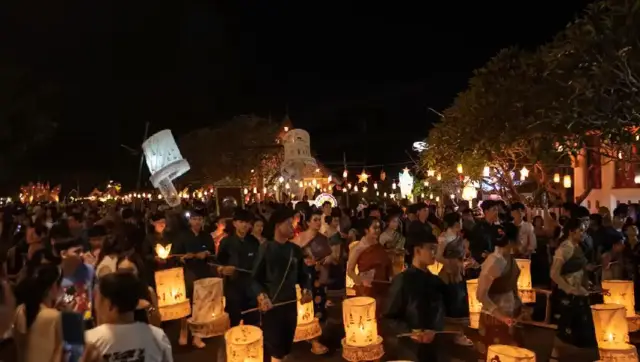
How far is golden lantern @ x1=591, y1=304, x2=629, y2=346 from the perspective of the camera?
19.9ft

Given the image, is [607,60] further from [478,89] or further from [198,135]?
[198,135]

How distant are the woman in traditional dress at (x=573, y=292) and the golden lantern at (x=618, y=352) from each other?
1.92ft

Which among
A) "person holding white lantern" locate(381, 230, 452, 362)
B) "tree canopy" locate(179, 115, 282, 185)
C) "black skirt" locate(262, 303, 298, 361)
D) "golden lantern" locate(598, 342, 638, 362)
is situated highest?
"tree canopy" locate(179, 115, 282, 185)

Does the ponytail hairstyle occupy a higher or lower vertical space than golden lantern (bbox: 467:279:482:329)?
higher

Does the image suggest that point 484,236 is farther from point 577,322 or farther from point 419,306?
point 419,306

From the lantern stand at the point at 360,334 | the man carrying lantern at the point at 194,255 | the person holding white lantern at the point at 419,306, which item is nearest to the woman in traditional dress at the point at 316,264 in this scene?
the man carrying lantern at the point at 194,255

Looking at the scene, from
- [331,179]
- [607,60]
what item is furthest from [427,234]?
[331,179]

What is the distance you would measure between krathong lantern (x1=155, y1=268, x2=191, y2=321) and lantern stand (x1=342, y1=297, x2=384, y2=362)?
2.78 metres

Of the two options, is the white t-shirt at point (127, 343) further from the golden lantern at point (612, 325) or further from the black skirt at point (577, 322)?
the black skirt at point (577, 322)

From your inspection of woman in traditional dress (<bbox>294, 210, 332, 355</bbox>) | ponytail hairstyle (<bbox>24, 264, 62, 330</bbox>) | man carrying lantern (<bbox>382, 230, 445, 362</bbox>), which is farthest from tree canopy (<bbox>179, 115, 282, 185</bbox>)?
ponytail hairstyle (<bbox>24, 264, 62, 330</bbox>)

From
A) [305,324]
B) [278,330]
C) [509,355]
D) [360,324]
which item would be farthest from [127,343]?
[305,324]

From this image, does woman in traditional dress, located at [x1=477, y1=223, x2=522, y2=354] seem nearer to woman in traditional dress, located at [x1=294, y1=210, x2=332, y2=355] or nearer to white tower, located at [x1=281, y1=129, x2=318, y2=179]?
woman in traditional dress, located at [x1=294, y1=210, x2=332, y2=355]

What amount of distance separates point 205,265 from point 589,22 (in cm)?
827

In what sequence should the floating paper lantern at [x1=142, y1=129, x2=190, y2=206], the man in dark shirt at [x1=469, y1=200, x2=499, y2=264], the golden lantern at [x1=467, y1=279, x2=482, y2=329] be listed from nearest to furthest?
the golden lantern at [x1=467, y1=279, x2=482, y2=329], the man in dark shirt at [x1=469, y1=200, x2=499, y2=264], the floating paper lantern at [x1=142, y1=129, x2=190, y2=206]
